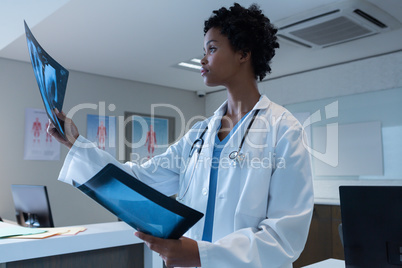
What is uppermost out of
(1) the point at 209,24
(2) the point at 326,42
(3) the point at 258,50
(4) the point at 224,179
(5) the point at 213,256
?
(2) the point at 326,42

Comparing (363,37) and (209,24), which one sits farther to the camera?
(363,37)

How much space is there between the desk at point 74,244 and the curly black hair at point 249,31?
1.23m

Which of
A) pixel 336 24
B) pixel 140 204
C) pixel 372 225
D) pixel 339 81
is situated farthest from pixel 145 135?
pixel 140 204

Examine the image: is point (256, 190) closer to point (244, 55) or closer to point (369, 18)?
point (244, 55)

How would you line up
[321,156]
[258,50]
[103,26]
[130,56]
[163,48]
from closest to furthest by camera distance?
[258,50]
[103,26]
[163,48]
[130,56]
[321,156]

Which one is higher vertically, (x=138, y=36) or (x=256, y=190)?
(x=138, y=36)

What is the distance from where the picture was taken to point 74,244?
6.22 ft

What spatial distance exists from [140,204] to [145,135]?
16.0ft

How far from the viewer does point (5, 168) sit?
14.6ft

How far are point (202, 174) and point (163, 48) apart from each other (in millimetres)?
3058

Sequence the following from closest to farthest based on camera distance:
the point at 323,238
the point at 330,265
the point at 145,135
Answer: the point at 330,265, the point at 323,238, the point at 145,135

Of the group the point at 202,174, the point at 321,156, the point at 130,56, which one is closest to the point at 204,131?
the point at 202,174

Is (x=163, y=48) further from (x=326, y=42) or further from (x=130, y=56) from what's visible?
(x=326, y=42)

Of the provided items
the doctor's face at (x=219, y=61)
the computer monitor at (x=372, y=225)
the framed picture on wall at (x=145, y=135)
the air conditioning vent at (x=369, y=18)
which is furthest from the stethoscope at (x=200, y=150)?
the framed picture on wall at (x=145, y=135)
